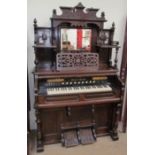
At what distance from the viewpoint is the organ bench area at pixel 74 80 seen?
1788mm

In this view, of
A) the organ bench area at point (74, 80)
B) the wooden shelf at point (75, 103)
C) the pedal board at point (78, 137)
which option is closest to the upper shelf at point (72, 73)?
the organ bench area at point (74, 80)

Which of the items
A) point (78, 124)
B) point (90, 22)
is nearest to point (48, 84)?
point (78, 124)

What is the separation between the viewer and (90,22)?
1.92 meters

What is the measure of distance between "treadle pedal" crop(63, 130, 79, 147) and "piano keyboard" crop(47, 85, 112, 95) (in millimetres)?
627

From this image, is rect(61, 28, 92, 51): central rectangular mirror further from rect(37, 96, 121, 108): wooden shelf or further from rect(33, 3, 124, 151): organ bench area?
rect(37, 96, 121, 108): wooden shelf

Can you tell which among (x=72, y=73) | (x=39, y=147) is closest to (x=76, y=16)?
(x=72, y=73)

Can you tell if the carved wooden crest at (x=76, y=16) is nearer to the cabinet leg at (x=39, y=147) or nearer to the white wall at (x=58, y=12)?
the white wall at (x=58, y=12)

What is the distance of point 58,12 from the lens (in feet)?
6.61

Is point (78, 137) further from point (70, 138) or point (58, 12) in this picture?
point (58, 12)

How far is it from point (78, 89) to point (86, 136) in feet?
2.31
